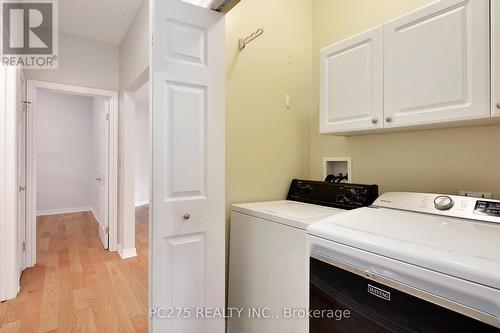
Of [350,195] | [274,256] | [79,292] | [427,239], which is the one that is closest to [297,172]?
[350,195]

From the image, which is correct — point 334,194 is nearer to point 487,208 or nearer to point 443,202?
point 443,202

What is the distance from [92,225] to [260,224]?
430 centimetres

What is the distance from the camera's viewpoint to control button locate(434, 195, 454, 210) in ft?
3.74

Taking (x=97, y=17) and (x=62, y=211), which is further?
(x=62, y=211)

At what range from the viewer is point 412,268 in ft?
2.39

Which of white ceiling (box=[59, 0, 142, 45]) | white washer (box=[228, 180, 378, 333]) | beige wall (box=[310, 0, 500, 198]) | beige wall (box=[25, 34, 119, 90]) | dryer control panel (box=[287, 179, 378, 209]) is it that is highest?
white ceiling (box=[59, 0, 142, 45])

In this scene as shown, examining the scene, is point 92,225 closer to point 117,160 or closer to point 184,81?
point 117,160

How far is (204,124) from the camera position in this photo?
1.45m

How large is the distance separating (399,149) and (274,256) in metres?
0.99

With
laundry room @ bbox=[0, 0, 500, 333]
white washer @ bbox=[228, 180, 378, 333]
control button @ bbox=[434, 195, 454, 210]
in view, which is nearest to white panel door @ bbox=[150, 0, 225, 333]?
laundry room @ bbox=[0, 0, 500, 333]

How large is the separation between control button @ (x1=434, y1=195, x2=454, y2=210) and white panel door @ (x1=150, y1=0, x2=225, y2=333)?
3.50 feet

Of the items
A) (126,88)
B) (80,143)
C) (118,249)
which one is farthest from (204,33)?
(80,143)

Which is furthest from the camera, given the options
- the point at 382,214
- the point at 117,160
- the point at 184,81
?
the point at 117,160

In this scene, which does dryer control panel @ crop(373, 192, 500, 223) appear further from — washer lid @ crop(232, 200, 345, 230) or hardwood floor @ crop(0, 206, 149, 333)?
hardwood floor @ crop(0, 206, 149, 333)
